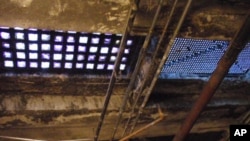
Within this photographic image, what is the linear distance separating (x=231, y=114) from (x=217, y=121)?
252 millimetres

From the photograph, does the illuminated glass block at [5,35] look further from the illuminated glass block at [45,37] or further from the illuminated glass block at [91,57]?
the illuminated glass block at [91,57]

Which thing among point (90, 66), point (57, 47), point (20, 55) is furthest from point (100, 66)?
point (20, 55)

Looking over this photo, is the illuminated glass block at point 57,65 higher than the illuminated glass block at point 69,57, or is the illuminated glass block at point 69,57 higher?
the illuminated glass block at point 69,57

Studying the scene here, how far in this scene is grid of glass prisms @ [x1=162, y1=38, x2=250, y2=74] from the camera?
4.14 m

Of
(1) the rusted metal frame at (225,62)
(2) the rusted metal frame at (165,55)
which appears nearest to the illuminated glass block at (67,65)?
(2) the rusted metal frame at (165,55)

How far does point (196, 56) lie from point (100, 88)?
1.36 meters

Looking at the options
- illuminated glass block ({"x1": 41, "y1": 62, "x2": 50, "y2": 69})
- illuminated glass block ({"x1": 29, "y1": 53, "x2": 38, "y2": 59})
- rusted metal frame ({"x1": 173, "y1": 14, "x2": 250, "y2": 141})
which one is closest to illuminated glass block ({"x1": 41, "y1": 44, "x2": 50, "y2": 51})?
illuminated glass block ({"x1": 29, "y1": 53, "x2": 38, "y2": 59})

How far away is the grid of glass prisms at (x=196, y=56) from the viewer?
4145mm

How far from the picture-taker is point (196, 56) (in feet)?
14.4

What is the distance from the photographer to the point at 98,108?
4223mm

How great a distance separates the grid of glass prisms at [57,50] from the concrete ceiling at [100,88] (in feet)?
0.44

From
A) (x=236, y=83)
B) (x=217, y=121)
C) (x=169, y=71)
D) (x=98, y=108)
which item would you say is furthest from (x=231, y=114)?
(x=98, y=108)

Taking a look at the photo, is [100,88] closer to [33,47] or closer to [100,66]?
[100,66]

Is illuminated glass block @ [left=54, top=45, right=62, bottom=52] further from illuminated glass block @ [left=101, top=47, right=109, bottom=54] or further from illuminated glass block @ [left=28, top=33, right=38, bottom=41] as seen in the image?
illuminated glass block @ [left=101, top=47, right=109, bottom=54]
